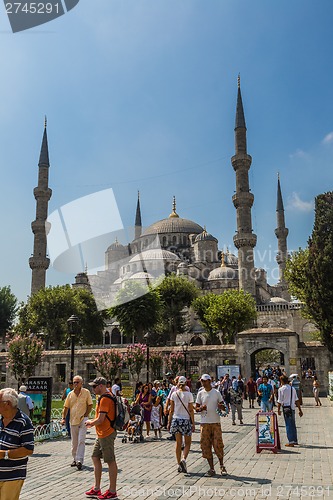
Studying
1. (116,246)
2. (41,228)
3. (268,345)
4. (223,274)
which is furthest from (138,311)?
(116,246)

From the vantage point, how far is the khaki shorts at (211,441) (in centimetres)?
700

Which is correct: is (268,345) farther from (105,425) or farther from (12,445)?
(12,445)

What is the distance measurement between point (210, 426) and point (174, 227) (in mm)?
72189

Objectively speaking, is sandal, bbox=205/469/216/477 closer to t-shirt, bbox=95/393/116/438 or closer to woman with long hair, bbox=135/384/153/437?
t-shirt, bbox=95/393/116/438

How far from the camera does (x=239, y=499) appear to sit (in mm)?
5617

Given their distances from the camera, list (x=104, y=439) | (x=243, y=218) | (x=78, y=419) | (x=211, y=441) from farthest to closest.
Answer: (x=243, y=218)
(x=78, y=419)
(x=211, y=441)
(x=104, y=439)

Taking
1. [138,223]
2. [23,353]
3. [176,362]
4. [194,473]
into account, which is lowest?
[194,473]

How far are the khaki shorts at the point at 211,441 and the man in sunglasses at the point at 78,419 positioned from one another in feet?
6.43

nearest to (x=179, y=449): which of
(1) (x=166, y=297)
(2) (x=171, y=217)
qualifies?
(1) (x=166, y=297)

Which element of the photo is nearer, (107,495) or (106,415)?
(107,495)

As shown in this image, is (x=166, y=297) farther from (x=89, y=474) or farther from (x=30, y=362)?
(x=89, y=474)

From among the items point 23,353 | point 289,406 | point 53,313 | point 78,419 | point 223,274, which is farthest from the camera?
point 223,274

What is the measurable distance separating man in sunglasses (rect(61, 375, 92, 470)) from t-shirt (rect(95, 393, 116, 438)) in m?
1.71

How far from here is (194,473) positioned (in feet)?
23.6
